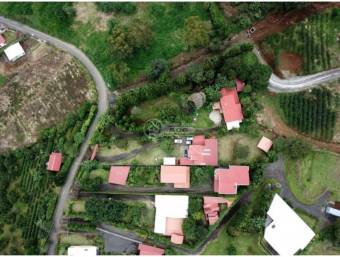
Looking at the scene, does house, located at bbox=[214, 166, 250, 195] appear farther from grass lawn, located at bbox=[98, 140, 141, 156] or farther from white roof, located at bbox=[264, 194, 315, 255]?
grass lawn, located at bbox=[98, 140, 141, 156]

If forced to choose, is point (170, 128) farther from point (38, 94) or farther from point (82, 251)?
point (38, 94)

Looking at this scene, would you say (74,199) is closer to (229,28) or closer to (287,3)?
(229,28)

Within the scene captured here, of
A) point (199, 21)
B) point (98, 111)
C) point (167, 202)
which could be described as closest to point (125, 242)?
point (167, 202)

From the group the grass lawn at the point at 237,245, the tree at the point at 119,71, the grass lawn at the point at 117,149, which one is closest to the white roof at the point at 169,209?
the grass lawn at the point at 237,245

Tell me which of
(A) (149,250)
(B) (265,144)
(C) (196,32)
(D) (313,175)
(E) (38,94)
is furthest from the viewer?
(E) (38,94)

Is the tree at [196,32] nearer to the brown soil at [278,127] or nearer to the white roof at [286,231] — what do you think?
the brown soil at [278,127]

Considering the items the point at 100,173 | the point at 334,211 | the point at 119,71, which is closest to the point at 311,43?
the point at 334,211

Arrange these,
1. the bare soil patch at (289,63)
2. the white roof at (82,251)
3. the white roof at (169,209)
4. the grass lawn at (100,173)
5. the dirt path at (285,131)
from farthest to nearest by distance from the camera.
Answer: the bare soil patch at (289,63) < the grass lawn at (100,173) < the white roof at (82,251) < the dirt path at (285,131) < the white roof at (169,209)
